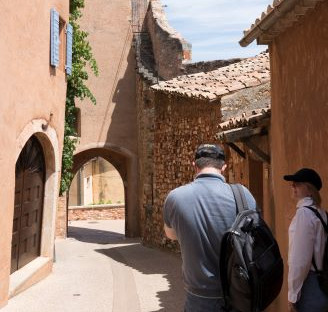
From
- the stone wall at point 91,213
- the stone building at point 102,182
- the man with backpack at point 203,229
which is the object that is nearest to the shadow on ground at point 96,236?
the stone wall at point 91,213

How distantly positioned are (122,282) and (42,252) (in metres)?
1.83

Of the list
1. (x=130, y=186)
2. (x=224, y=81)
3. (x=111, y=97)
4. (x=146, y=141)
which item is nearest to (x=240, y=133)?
(x=224, y=81)

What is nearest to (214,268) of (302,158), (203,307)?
(203,307)

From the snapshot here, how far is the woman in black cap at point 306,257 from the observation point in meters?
3.47

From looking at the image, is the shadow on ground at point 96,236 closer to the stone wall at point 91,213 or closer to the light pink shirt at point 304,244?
the stone wall at point 91,213

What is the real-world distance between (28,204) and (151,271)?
9.90ft

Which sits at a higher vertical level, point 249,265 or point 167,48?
point 167,48

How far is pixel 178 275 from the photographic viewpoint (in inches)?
462

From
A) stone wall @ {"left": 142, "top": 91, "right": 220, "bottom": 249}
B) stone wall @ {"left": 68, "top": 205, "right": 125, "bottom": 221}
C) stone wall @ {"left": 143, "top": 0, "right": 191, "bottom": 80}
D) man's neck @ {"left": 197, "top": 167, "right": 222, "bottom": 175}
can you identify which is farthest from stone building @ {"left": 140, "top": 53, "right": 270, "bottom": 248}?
stone wall @ {"left": 68, "top": 205, "right": 125, "bottom": 221}

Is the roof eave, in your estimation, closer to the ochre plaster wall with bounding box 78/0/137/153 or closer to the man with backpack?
the man with backpack

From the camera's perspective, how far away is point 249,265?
125 inches

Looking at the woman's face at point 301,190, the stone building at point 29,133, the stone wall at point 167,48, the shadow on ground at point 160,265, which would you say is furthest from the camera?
the stone wall at point 167,48

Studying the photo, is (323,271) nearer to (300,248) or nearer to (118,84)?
(300,248)

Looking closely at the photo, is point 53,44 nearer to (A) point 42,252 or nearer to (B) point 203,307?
(A) point 42,252
